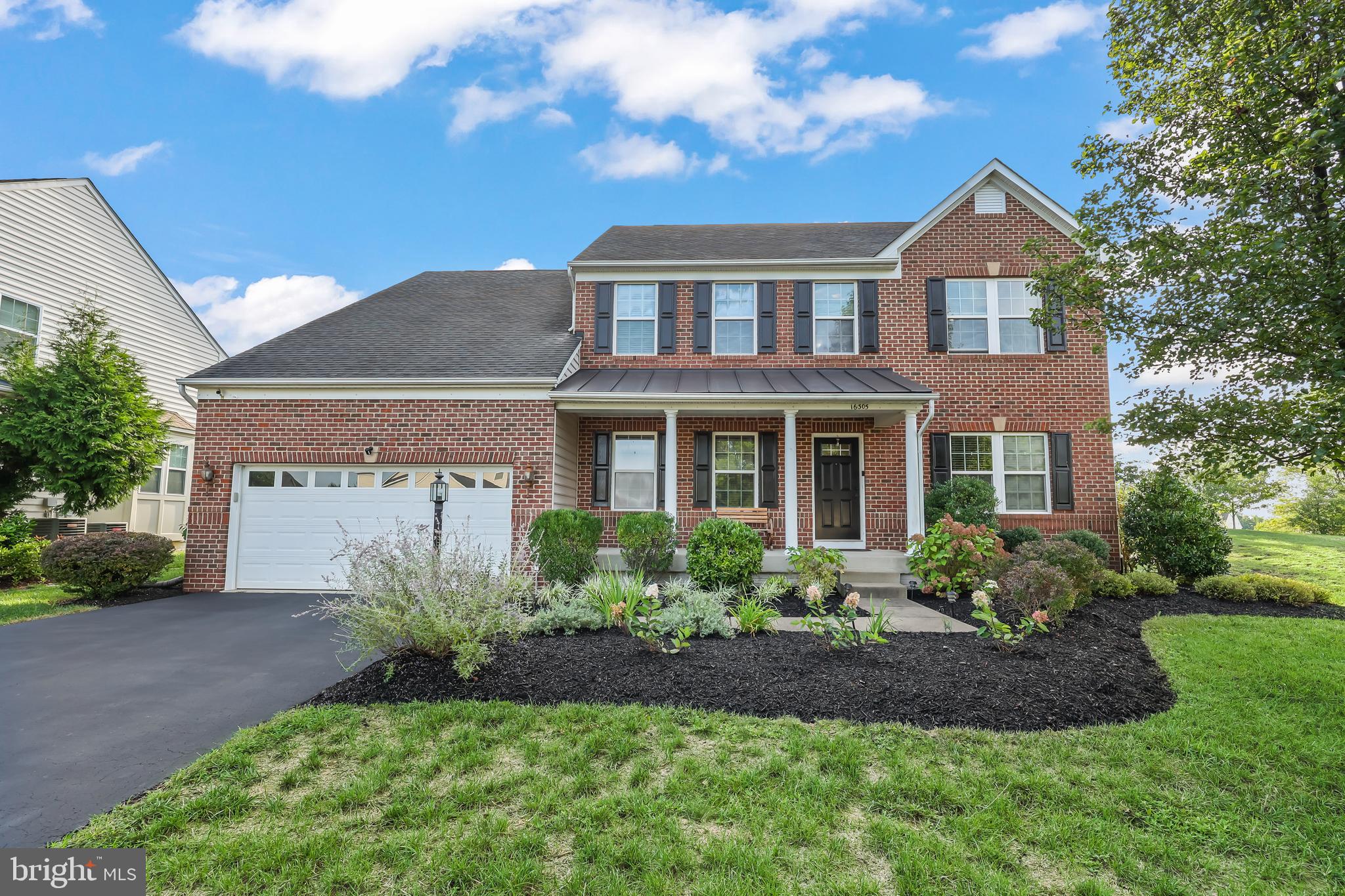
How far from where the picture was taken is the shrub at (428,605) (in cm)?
477

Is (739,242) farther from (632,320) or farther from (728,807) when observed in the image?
(728,807)

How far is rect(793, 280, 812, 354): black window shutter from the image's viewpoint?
38.9 ft

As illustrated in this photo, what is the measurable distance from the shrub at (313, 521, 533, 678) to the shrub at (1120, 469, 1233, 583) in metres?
10.6

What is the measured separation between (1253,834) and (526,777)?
3809 mm

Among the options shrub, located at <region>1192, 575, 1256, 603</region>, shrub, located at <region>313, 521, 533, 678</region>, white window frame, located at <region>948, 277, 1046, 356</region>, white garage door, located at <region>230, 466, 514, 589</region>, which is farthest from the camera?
white window frame, located at <region>948, 277, 1046, 356</region>

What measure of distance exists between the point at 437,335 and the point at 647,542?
6.04 m

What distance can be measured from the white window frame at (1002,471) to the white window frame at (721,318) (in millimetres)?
4376

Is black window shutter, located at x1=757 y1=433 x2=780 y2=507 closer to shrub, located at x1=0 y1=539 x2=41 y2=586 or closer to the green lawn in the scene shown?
the green lawn

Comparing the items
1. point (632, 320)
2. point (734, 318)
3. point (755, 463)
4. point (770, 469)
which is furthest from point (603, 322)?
point (770, 469)

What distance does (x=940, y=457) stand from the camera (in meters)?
11.4

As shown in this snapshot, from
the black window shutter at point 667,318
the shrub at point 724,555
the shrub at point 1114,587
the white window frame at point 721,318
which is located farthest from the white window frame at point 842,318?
the shrub at point 1114,587

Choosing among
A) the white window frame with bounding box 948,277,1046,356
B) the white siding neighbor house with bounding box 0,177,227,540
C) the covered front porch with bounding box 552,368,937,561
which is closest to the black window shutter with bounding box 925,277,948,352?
the white window frame with bounding box 948,277,1046,356

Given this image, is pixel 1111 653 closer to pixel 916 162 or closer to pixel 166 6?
pixel 916 162

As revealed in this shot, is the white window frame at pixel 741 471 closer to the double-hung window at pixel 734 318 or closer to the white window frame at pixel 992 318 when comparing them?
the double-hung window at pixel 734 318
